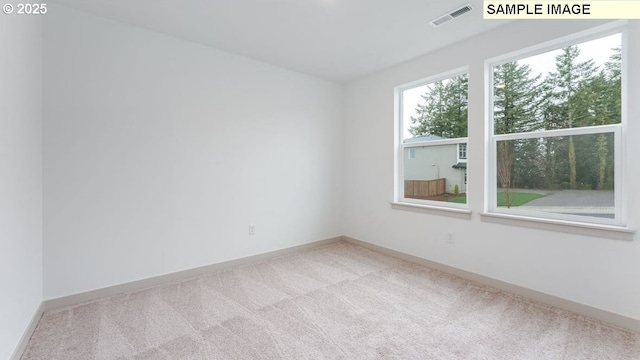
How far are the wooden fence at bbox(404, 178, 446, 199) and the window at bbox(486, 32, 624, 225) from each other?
599 mm

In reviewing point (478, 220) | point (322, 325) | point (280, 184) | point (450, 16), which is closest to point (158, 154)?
point (280, 184)

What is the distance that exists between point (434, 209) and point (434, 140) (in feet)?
2.91

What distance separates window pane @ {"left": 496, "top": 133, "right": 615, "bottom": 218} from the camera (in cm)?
220

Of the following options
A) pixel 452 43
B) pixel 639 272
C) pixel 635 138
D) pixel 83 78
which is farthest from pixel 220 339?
pixel 452 43

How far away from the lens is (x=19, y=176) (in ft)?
5.77

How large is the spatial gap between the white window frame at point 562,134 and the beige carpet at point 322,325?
787mm

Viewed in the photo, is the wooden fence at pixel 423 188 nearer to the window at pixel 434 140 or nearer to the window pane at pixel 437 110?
the window at pixel 434 140

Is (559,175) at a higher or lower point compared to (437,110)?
lower

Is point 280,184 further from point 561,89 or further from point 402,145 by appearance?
point 561,89

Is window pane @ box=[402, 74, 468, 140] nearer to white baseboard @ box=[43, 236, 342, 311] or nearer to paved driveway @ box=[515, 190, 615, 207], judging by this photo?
paved driveway @ box=[515, 190, 615, 207]

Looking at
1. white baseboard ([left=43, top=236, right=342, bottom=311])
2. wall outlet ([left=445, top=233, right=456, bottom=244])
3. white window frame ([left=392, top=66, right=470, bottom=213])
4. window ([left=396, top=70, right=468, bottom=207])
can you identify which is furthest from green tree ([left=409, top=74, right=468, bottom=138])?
white baseboard ([left=43, top=236, right=342, bottom=311])

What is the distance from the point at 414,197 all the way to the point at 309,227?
1.58m

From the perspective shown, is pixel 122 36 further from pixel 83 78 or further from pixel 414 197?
pixel 414 197

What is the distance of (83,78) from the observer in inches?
94.3
